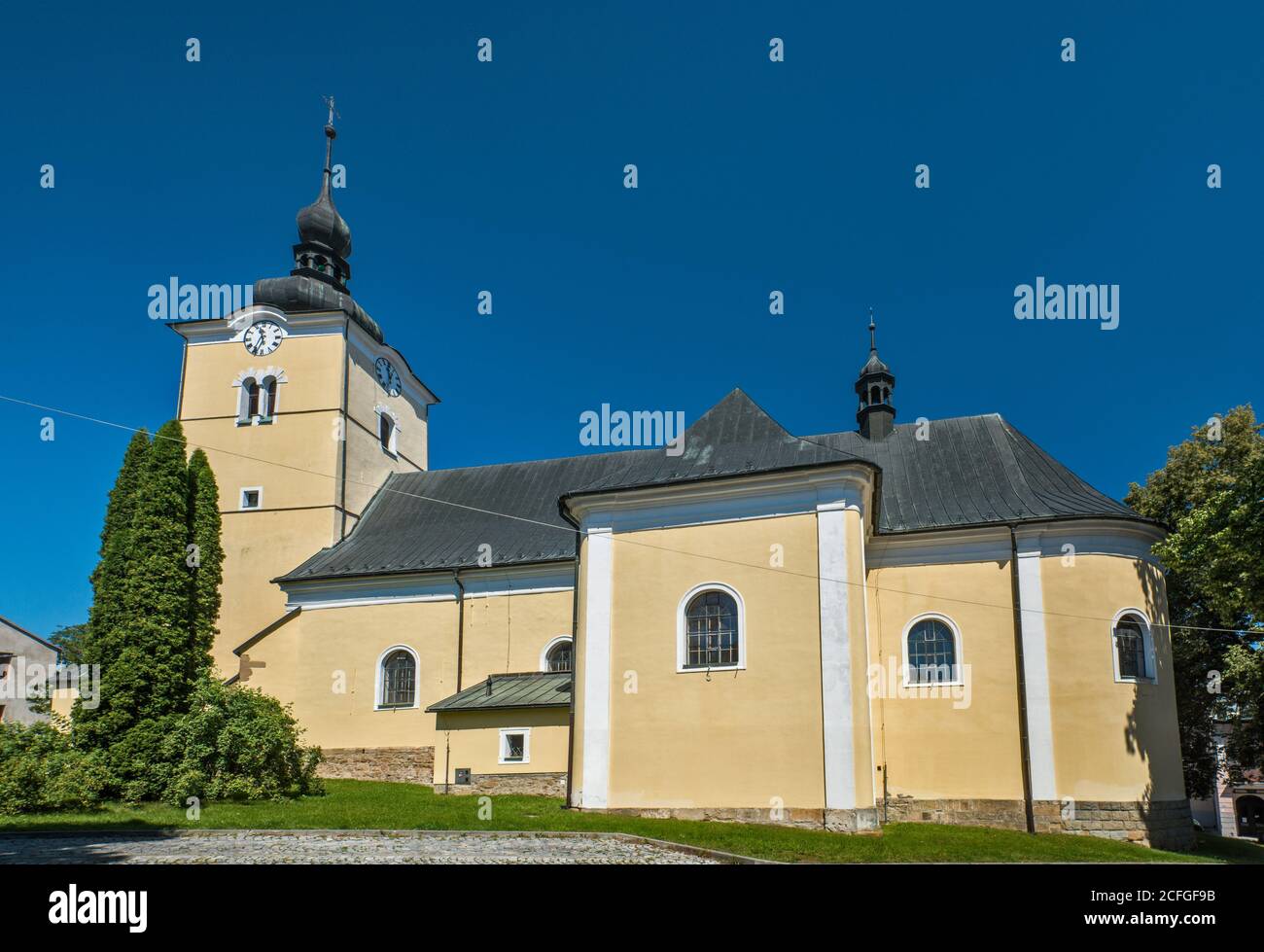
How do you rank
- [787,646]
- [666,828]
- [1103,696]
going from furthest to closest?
1. [1103,696]
2. [787,646]
3. [666,828]

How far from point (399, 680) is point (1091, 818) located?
17.9 metres

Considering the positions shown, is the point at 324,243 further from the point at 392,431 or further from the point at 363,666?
the point at 363,666

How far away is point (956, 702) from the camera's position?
65.9 ft

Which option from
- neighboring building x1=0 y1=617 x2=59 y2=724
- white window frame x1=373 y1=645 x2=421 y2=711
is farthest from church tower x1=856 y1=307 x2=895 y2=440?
neighboring building x1=0 y1=617 x2=59 y2=724

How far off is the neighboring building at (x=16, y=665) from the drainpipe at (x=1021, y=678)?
3365cm

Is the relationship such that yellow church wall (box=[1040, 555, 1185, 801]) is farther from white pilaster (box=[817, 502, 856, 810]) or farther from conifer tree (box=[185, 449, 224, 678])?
conifer tree (box=[185, 449, 224, 678])

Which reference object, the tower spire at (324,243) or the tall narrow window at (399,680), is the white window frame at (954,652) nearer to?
the tall narrow window at (399,680)

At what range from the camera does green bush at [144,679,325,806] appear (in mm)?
19719

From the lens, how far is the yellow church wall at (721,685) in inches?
679

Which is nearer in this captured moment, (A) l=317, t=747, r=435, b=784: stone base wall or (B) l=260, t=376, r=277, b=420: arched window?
(A) l=317, t=747, r=435, b=784: stone base wall

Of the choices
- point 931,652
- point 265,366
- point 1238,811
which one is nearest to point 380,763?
point 265,366

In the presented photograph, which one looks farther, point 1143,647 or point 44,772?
point 1143,647

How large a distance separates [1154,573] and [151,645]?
74.3 ft

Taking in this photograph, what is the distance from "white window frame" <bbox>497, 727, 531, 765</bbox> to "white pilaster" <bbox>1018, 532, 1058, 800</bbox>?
35.9ft
